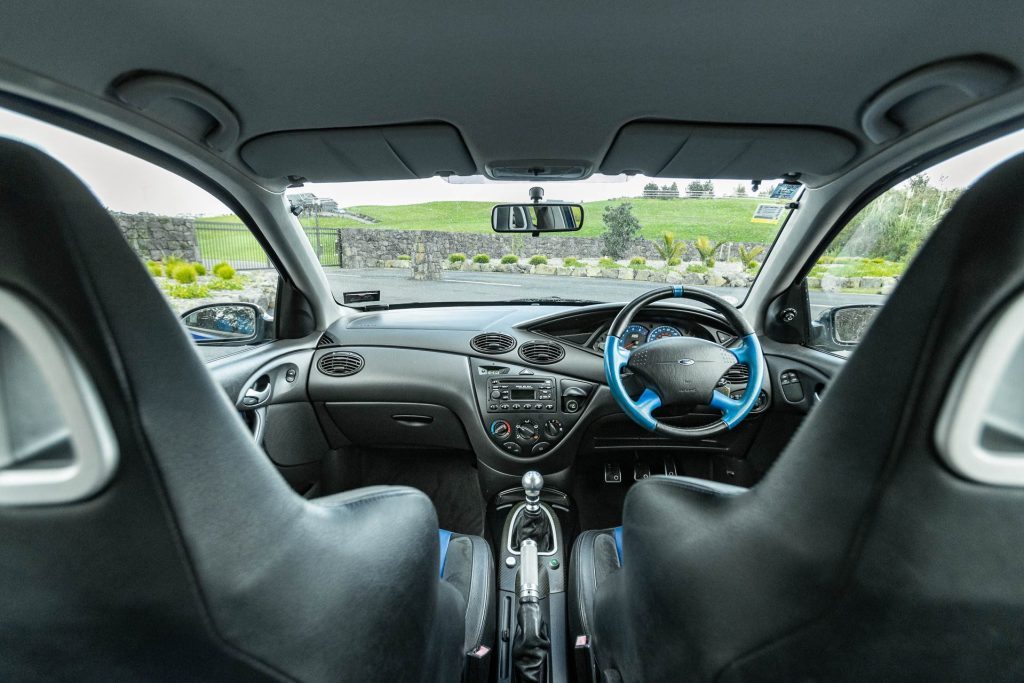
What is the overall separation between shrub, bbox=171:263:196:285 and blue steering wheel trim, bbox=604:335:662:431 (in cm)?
211

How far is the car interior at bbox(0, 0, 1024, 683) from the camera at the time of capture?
2.05ft

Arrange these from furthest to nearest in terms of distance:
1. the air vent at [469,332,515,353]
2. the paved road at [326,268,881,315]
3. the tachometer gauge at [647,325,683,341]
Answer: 1. the paved road at [326,268,881,315]
2. the air vent at [469,332,515,353]
3. the tachometer gauge at [647,325,683,341]

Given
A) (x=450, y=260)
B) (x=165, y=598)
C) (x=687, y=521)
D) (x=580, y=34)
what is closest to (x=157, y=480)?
(x=165, y=598)

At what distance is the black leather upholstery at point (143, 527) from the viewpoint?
1.97ft

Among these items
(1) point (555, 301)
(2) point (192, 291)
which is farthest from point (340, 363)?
(1) point (555, 301)

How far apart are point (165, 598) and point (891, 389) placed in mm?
1011

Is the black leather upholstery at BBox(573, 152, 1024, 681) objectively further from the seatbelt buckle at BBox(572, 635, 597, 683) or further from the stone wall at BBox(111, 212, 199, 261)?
the stone wall at BBox(111, 212, 199, 261)

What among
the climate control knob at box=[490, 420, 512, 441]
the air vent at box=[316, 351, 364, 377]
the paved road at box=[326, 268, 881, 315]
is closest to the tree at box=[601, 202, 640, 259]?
the paved road at box=[326, 268, 881, 315]

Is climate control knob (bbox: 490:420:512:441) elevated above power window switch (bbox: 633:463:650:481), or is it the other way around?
climate control knob (bbox: 490:420:512:441)

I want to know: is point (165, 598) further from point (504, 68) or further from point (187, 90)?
point (187, 90)

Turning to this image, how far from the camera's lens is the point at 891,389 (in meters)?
0.66

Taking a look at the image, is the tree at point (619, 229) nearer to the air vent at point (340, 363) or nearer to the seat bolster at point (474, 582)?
the air vent at point (340, 363)

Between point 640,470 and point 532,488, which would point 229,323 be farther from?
point 640,470

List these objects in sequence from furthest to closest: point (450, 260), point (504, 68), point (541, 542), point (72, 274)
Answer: point (450, 260) → point (541, 542) → point (504, 68) → point (72, 274)
